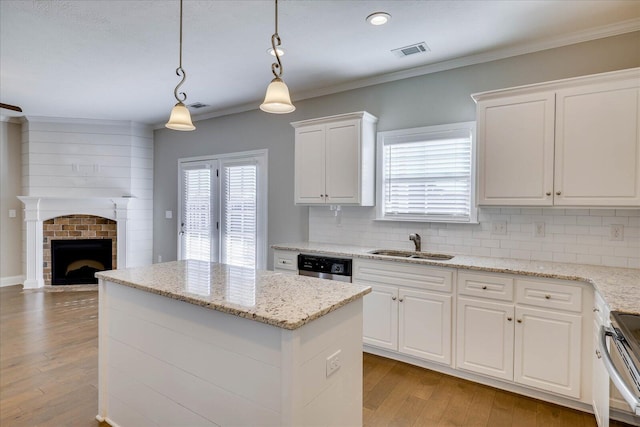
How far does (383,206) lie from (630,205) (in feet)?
6.43

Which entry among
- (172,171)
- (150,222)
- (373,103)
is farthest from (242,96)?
(150,222)

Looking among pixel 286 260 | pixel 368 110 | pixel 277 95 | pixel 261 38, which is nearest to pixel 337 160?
pixel 368 110

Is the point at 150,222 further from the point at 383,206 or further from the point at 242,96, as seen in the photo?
the point at 383,206

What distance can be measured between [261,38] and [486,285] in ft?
8.77

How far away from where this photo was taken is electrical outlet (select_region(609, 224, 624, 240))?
105 inches

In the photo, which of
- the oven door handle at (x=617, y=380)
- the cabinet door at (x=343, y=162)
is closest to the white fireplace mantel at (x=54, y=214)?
the cabinet door at (x=343, y=162)

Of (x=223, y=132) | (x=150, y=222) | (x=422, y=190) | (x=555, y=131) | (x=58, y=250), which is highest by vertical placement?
(x=223, y=132)

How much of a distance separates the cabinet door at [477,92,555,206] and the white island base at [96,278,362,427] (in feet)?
5.69

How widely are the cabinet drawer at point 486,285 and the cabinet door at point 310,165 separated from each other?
164 centimetres

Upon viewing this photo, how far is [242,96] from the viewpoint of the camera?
178 inches

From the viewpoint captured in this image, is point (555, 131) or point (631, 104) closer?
point (631, 104)

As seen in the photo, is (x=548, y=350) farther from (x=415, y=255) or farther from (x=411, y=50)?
(x=411, y=50)

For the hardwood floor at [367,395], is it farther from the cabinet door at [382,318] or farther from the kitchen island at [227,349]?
the kitchen island at [227,349]

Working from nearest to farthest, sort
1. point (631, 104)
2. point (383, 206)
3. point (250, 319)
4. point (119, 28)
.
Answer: point (250, 319)
point (631, 104)
point (119, 28)
point (383, 206)
